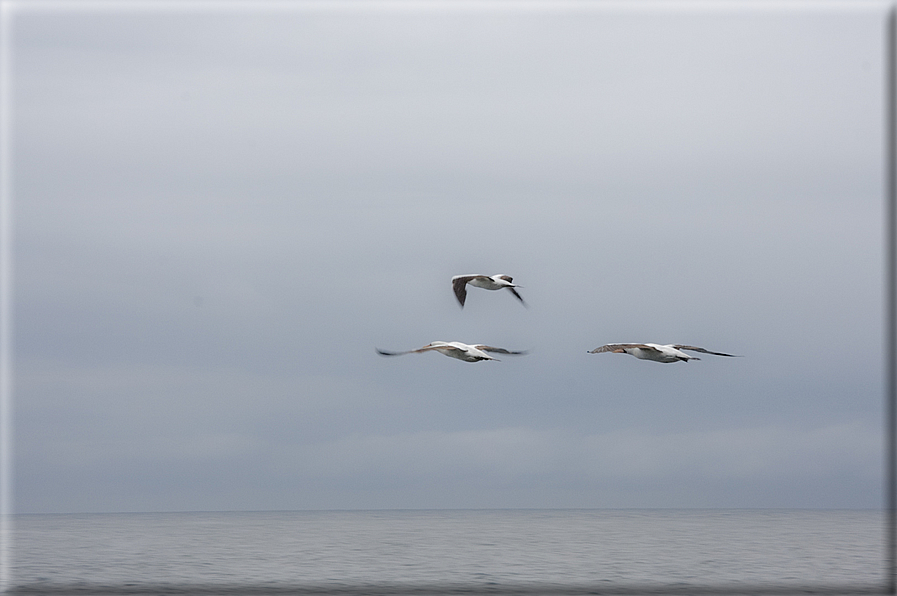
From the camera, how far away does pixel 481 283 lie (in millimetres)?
38969

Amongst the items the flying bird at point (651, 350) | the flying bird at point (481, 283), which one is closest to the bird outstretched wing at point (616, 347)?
the flying bird at point (651, 350)

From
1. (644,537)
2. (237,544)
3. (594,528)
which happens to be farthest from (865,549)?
(237,544)

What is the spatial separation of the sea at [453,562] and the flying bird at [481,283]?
16.9 m

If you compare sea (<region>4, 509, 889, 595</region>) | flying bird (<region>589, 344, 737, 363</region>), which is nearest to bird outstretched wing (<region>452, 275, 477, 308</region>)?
flying bird (<region>589, 344, 737, 363</region>)

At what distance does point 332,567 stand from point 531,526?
2053 inches

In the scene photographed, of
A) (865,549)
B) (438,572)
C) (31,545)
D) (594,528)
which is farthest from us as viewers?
(594,528)

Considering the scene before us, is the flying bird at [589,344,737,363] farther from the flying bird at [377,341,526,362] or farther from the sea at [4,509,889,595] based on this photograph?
the sea at [4,509,889,595]

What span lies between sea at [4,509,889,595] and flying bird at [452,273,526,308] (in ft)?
55.6

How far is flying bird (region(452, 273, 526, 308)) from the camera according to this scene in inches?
1515

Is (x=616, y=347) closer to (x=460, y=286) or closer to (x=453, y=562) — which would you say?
(x=460, y=286)

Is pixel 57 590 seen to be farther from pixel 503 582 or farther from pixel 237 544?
pixel 237 544

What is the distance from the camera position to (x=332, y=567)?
62.2 meters

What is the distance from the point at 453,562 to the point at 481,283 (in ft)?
100

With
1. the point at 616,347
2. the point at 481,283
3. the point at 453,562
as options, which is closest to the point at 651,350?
the point at 616,347
